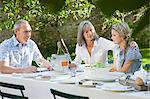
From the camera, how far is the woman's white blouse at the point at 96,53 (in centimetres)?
343

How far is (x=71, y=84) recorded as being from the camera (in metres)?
2.35

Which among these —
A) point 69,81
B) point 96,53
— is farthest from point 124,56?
point 69,81

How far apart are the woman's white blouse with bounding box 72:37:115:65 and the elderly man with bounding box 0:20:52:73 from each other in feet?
1.23

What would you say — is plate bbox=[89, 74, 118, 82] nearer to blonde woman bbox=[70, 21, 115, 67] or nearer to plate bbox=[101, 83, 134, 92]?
plate bbox=[101, 83, 134, 92]

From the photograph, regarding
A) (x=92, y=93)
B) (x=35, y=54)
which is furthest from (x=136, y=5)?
(x=35, y=54)

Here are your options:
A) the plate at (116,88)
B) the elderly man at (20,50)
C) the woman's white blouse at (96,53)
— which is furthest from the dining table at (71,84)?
the woman's white blouse at (96,53)

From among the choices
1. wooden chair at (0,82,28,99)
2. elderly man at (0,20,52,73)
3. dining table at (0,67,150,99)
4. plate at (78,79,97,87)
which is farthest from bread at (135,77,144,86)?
elderly man at (0,20,52,73)

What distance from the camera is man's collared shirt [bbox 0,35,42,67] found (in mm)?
3238

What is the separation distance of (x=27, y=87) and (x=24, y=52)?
759mm

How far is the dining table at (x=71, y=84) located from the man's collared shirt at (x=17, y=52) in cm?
33

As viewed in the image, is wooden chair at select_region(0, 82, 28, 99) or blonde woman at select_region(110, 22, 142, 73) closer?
wooden chair at select_region(0, 82, 28, 99)

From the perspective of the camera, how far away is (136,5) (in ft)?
1.29

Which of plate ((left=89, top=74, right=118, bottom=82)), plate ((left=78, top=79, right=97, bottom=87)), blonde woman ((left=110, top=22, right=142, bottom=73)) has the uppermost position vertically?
blonde woman ((left=110, top=22, right=142, bottom=73))

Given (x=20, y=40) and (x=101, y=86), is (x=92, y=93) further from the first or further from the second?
(x=20, y=40)
